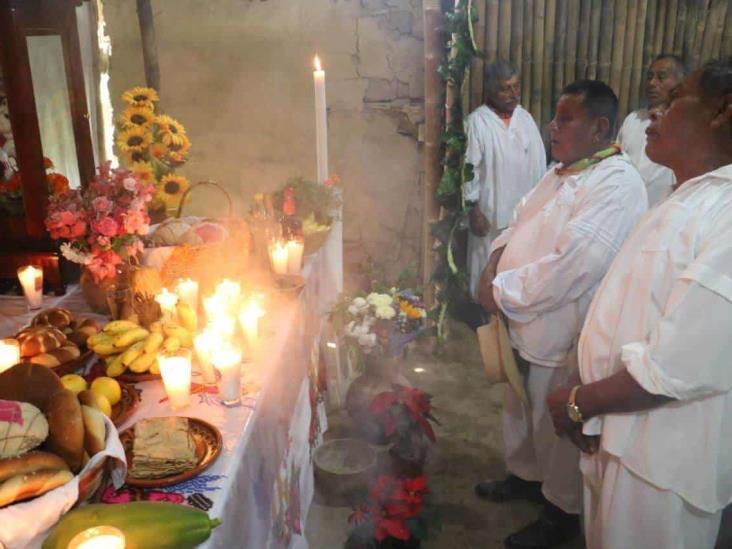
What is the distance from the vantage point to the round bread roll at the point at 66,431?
4.45 feet

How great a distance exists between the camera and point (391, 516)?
2.67m

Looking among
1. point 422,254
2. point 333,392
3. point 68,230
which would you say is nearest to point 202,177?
point 422,254

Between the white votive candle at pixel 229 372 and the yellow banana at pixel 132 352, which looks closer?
the white votive candle at pixel 229 372

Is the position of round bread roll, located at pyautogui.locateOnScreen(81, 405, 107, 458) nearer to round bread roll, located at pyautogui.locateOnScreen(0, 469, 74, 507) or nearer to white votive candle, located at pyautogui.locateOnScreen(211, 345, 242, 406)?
round bread roll, located at pyautogui.locateOnScreen(0, 469, 74, 507)

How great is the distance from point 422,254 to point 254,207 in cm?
239

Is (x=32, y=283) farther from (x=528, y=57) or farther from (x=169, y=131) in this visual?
(x=528, y=57)

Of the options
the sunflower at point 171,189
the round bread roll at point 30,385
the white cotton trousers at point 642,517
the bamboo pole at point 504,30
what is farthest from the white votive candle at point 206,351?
the bamboo pole at point 504,30

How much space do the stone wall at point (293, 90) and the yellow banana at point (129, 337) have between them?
3.46m

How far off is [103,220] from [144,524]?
4.46ft

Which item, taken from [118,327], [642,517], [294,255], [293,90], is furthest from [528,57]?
[118,327]

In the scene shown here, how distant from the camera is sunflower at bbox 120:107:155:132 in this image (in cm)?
325

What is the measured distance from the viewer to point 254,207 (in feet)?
11.1

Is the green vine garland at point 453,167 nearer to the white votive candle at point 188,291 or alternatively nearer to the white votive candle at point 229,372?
the white votive candle at point 188,291

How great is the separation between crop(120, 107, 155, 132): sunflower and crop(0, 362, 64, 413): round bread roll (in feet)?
6.63
